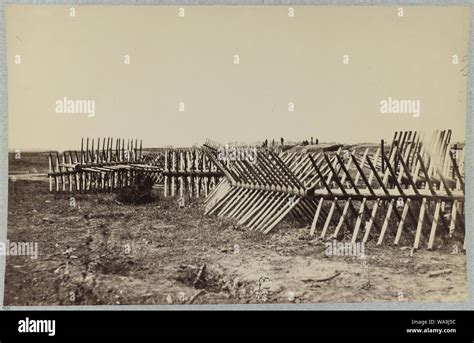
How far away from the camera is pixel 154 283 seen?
431cm

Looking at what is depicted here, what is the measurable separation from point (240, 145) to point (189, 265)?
1.07 m

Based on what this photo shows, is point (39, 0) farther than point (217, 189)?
No

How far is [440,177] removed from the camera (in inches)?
172

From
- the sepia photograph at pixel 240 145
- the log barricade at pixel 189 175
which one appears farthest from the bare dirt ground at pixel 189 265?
the log barricade at pixel 189 175

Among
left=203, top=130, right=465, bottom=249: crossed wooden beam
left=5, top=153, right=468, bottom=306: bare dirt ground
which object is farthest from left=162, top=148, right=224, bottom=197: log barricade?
left=5, top=153, right=468, bottom=306: bare dirt ground

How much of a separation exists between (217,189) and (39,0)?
209 centimetres

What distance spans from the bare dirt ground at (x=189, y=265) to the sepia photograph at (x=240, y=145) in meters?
0.01

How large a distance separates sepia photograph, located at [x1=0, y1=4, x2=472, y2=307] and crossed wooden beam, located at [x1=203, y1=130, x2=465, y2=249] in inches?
0.7

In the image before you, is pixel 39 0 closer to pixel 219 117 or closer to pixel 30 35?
pixel 30 35

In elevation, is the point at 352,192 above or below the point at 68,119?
below

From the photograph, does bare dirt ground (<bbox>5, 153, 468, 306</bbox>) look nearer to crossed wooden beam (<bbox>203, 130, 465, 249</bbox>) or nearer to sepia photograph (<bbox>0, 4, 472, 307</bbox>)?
sepia photograph (<bbox>0, 4, 472, 307</bbox>)
